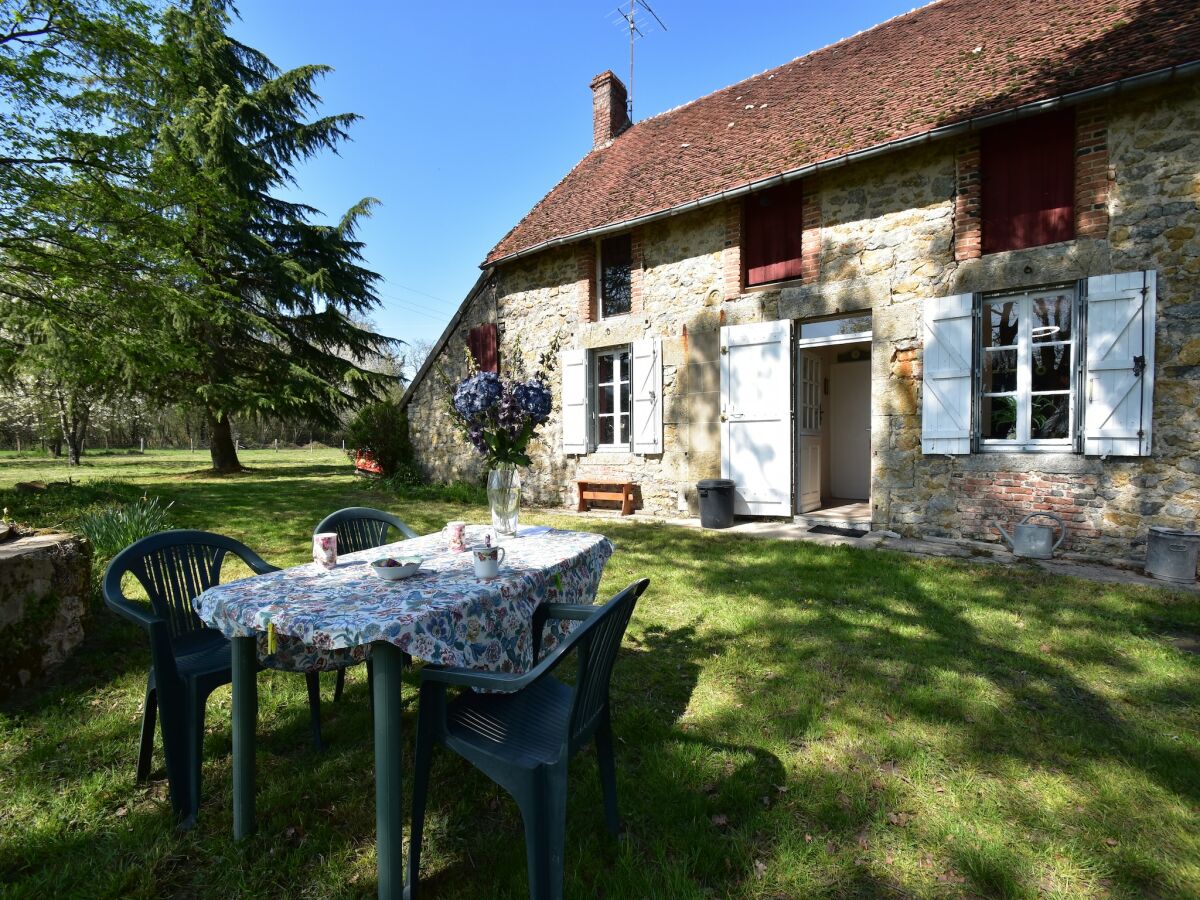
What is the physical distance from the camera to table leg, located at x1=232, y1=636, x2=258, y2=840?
1760mm

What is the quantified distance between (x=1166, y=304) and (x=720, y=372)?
14.3ft

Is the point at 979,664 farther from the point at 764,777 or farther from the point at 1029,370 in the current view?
the point at 1029,370

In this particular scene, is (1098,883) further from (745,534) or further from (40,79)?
(40,79)

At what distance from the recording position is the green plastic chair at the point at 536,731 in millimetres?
1473

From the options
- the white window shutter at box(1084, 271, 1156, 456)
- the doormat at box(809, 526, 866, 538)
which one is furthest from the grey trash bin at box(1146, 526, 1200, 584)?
the doormat at box(809, 526, 866, 538)

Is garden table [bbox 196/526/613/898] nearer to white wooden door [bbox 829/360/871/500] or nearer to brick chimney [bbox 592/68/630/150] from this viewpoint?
white wooden door [bbox 829/360/871/500]

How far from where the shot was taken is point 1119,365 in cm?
504

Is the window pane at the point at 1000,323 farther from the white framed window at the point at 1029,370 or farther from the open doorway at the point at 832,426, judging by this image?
the open doorway at the point at 832,426

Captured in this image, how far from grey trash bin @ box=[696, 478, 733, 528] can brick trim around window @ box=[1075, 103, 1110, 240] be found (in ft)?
14.4

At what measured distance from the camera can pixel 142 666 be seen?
10.2 feet

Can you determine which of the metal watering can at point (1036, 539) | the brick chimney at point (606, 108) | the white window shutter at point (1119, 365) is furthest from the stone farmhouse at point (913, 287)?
the brick chimney at point (606, 108)

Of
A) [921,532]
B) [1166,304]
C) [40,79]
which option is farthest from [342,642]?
[40,79]

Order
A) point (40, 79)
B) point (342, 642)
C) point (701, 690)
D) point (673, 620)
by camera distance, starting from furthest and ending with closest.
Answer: point (40, 79), point (673, 620), point (701, 690), point (342, 642)

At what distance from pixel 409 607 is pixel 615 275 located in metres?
7.82
